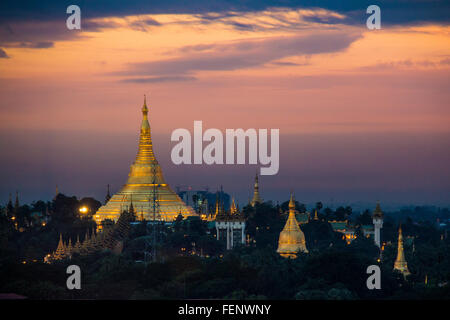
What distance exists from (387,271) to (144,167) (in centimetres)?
5574

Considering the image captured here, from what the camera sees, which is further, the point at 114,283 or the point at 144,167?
the point at 144,167

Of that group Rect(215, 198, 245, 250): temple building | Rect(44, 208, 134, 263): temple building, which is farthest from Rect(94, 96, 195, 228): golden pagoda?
Rect(44, 208, 134, 263): temple building

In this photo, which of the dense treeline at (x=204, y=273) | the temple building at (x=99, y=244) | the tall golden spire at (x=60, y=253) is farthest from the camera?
the temple building at (x=99, y=244)

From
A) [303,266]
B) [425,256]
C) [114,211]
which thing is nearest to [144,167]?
[114,211]

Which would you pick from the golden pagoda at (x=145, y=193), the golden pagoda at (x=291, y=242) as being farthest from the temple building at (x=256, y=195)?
the golden pagoda at (x=291, y=242)

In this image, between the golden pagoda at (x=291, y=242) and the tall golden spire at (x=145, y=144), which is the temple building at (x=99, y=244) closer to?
the golden pagoda at (x=291, y=242)

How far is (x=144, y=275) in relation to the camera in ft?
270

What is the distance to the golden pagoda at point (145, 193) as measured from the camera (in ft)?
444

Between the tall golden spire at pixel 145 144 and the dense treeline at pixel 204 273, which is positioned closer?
the dense treeline at pixel 204 273

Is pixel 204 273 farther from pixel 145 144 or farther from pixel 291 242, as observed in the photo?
pixel 145 144

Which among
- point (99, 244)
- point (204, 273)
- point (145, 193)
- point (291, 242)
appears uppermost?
point (145, 193)

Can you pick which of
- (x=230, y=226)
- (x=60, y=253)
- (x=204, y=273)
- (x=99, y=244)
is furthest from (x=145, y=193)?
(x=204, y=273)

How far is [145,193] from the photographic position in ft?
456
